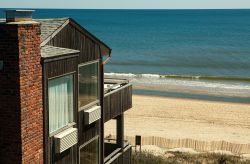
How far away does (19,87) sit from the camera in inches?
405

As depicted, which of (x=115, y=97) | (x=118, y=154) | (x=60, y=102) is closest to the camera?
(x=60, y=102)

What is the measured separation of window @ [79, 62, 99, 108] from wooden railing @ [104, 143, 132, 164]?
3371mm

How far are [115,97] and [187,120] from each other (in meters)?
20.6

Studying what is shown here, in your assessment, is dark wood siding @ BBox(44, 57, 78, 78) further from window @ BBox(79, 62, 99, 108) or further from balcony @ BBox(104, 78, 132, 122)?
balcony @ BBox(104, 78, 132, 122)

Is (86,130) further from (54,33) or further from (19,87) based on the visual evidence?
(19,87)

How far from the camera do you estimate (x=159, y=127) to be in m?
33.8

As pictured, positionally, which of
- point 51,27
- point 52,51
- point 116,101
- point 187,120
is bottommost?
point 187,120

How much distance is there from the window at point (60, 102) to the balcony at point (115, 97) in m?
3.61

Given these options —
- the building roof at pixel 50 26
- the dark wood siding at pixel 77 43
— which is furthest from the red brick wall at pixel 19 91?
the dark wood siding at pixel 77 43

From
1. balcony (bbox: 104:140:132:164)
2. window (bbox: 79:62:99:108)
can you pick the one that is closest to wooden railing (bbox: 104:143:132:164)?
balcony (bbox: 104:140:132:164)

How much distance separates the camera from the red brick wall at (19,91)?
10.2 meters

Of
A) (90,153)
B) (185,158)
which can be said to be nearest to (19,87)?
(90,153)

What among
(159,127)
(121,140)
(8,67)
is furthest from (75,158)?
(159,127)

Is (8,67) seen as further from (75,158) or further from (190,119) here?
(190,119)
